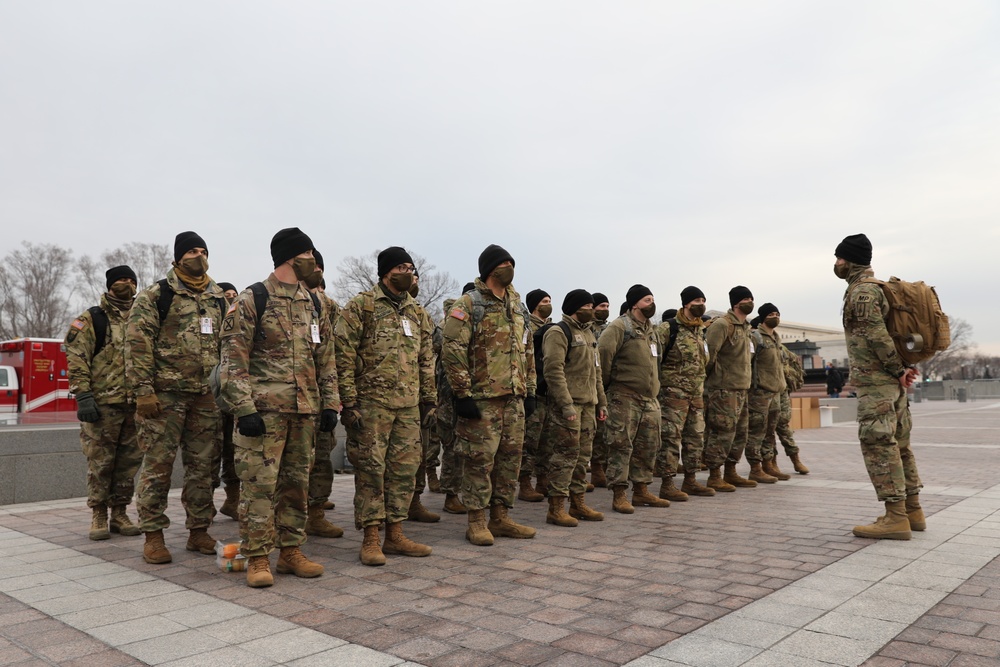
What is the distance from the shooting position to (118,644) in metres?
3.41

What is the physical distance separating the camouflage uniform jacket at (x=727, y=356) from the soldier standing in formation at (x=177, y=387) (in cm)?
549

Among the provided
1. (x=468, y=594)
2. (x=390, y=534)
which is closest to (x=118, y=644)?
(x=468, y=594)

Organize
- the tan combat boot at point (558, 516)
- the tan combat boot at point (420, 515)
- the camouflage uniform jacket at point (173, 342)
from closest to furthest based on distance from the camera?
1. the camouflage uniform jacket at point (173, 342)
2. the tan combat boot at point (558, 516)
3. the tan combat boot at point (420, 515)

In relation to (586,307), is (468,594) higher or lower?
lower

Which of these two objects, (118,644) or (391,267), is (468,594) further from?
(391,267)

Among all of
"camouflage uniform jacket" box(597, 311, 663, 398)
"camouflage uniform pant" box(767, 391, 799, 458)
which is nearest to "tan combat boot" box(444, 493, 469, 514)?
"camouflage uniform jacket" box(597, 311, 663, 398)

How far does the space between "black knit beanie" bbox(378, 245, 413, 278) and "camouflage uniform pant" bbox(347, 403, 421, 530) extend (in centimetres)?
101

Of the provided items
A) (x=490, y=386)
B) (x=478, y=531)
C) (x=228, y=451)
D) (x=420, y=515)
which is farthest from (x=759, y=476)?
(x=228, y=451)

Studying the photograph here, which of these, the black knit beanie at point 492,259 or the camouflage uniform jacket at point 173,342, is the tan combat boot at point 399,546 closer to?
the camouflage uniform jacket at point 173,342

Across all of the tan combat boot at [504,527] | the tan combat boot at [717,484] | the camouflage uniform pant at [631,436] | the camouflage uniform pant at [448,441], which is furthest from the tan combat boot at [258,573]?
the tan combat boot at [717,484]

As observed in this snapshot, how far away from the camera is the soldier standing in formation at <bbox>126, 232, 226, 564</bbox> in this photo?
517 cm

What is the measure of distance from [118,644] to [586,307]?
15.4ft

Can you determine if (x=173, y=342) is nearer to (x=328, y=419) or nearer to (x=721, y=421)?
(x=328, y=419)

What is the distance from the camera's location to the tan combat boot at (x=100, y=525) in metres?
5.98
